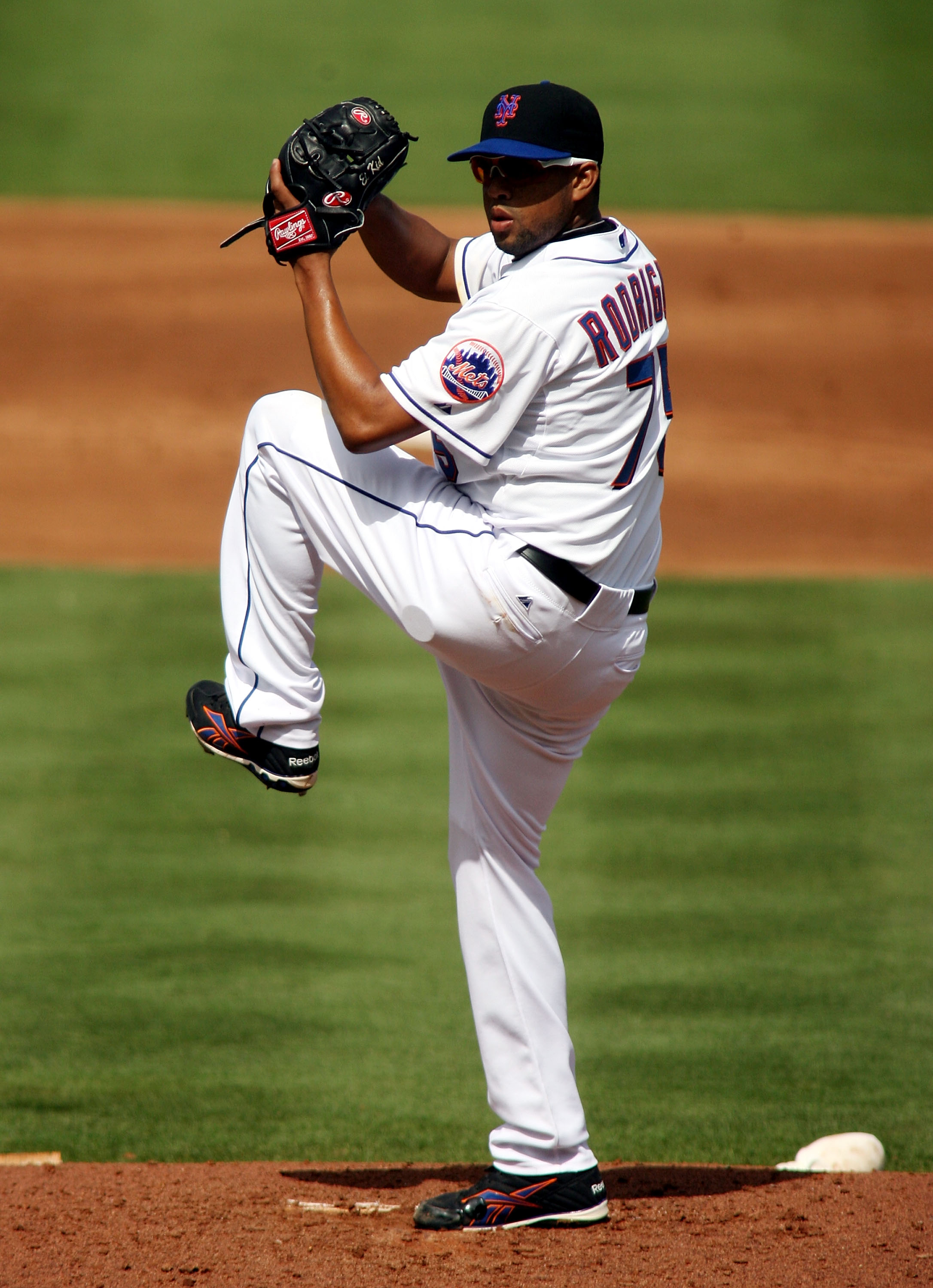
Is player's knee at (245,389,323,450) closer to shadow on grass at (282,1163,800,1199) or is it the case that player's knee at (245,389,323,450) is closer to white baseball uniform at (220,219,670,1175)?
white baseball uniform at (220,219,670,1175)

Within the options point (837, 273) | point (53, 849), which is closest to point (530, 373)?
point (53, 849)

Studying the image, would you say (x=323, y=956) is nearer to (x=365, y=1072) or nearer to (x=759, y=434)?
(x=365, y=1072)

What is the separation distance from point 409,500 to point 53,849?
143 inches

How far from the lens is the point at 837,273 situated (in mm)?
14055

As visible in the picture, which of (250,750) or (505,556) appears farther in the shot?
(250,750)

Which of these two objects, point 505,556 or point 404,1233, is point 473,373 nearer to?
point 505,556

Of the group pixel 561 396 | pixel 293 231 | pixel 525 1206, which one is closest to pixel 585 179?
pixel 561 396

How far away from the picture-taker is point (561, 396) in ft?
9.98

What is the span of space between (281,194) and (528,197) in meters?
0.50

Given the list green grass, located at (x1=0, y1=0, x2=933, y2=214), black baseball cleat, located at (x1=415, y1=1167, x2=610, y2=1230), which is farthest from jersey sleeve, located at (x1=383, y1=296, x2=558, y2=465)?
green grass, located at (x1=0, y1=0, x2=933, y2=214)

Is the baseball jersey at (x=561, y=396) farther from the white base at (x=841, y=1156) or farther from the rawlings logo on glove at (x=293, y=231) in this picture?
the white base at (x=841, y=1156)

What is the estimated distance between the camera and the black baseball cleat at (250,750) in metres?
3.21

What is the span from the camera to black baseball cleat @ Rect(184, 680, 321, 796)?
126 inches

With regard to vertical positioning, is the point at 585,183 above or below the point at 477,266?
above
